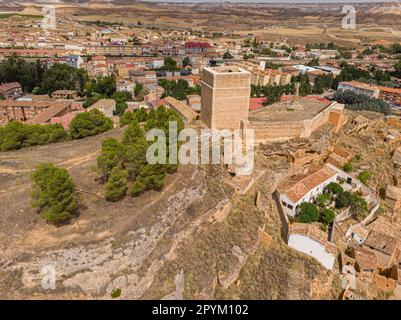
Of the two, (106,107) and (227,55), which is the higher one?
(227,55)

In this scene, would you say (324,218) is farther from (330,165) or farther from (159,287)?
(159,287)

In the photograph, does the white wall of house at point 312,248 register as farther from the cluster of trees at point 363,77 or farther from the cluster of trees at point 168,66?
the cluster of trees at point 168,66

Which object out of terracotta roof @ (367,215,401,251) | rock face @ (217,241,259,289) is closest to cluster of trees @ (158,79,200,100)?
terracotta roof @ (367,215,401,251)

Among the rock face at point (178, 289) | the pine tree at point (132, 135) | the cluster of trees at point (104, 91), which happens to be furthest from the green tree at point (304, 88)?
the rock face at point (178, 289)

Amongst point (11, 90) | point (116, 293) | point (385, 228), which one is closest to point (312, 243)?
point (385, 228)

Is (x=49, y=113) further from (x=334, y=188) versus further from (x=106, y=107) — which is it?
(x=334, y=188)

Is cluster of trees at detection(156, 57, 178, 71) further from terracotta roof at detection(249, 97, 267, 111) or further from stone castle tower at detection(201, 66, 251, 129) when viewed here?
stone castle tower at detection(201, 66, 251, 129)

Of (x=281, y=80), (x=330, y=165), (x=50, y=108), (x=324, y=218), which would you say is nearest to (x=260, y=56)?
(x=281, y=80)
